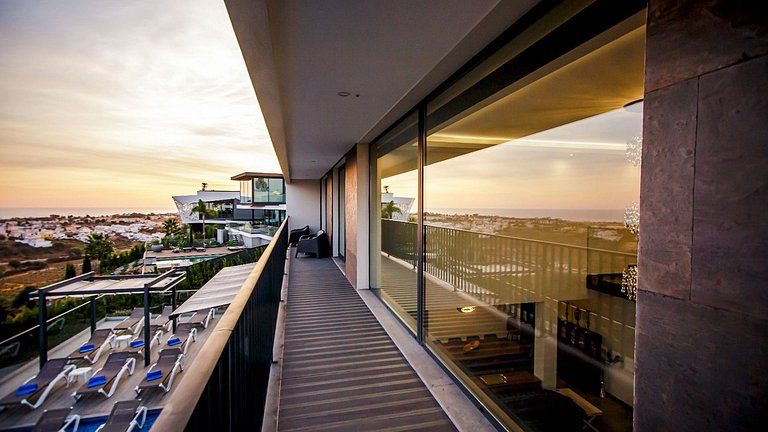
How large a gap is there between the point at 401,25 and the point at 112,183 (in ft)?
83.5

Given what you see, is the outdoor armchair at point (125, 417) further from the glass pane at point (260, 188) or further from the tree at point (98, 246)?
the glass pane at point (260, 188)

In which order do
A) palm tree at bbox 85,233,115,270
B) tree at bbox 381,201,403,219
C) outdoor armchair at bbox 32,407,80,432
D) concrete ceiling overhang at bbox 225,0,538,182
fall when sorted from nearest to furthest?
concrete ceiling overhang at bbox 225,0,538,182, tree at bbox 381,201,403,219, outdoor armchair at bbox 32,407,80,432, palm tree at bbox 85,233,115,270

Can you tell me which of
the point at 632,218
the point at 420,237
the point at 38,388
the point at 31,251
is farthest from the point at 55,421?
the point at 632,218

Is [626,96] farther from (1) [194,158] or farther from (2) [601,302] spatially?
(1) [194,158]

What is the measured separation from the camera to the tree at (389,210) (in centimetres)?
487

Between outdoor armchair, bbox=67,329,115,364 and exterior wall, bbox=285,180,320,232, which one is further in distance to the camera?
exterior wall, bbox=285,180,320,232

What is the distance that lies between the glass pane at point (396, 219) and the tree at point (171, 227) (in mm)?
31851

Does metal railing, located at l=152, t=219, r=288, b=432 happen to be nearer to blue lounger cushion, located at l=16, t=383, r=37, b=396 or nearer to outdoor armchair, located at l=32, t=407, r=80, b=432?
outdoor armchair, located at l=32, t=407, r=80, b=432

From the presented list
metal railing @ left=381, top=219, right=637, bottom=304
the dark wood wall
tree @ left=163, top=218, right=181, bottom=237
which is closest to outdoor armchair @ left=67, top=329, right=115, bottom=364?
the dark wood wall

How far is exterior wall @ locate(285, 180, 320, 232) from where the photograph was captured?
1419 centimetres

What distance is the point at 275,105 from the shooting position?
3.44m

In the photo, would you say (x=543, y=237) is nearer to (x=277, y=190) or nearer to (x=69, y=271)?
(x=69, y=271)

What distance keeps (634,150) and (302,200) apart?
13537mm

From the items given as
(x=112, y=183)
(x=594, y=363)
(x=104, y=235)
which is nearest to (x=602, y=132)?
(x=594, y=363)
